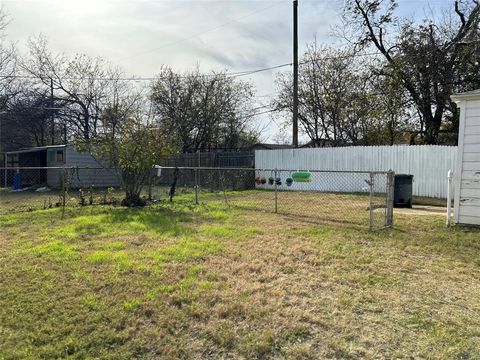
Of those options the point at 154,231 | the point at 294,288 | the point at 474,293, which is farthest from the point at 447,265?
the point at 154,231

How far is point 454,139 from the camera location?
17172mm

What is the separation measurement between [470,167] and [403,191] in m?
3.09

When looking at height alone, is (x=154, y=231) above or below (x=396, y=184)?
below

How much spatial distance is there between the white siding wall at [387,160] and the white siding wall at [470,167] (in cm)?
498

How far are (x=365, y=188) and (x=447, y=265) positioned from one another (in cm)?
929

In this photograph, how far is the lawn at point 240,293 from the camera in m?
2.91

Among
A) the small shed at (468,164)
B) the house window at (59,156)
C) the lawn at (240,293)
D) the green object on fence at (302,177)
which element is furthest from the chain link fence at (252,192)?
the lawn at (240,293)

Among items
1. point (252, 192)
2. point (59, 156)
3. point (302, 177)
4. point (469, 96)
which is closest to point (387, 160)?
point (302, 177)

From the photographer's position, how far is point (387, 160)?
1378 centimetres

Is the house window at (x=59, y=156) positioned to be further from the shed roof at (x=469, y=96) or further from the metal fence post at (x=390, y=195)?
the shed roof at (x=469, y=96)

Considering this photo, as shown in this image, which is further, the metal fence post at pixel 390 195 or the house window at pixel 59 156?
the house window at pixel 59 156

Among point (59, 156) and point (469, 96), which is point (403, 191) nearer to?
point (469, 96)

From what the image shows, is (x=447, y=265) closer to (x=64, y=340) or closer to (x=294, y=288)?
(x=294, y=288)

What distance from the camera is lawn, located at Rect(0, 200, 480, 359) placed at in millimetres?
2906
